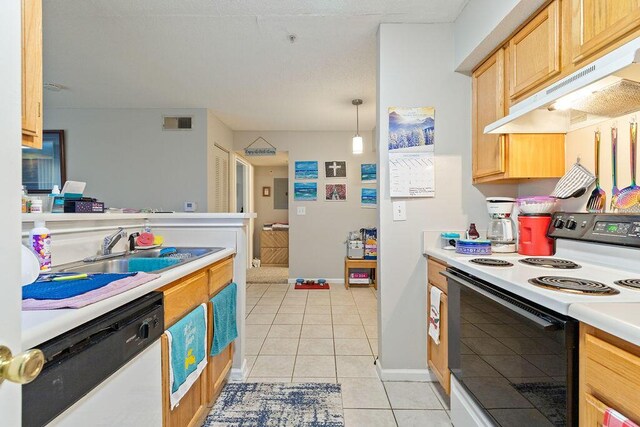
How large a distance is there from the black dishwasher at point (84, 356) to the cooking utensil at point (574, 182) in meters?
2.01

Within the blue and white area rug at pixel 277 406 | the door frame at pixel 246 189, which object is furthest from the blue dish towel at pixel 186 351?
the door frame at pixel 246 189

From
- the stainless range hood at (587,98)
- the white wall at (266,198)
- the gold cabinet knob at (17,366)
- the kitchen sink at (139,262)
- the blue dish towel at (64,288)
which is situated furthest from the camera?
the white wall at (266,198)

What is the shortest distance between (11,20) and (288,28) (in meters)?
2.05

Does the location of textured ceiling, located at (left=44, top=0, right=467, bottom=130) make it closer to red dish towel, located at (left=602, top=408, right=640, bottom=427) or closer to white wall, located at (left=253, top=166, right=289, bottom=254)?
red dish towel, located at (left=602, top=408, right=640, bottom=427)

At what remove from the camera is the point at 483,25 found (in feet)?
5.87

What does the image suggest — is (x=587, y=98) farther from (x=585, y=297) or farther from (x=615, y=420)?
(x=615, y=420)

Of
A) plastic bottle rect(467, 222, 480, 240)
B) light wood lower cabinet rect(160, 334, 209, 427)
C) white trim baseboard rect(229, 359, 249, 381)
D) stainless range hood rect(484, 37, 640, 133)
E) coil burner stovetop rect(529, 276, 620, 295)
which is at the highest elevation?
stainless range hood rect(484, 37, 640, 133)

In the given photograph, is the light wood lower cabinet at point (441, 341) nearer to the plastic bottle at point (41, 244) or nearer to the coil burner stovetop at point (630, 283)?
the coil burner stovetop at point (630, 283)

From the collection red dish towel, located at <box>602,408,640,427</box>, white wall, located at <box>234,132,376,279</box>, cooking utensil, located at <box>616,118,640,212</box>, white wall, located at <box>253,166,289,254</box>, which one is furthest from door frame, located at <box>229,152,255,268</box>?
red dish towel, located at <box>602,408,640,427</box>

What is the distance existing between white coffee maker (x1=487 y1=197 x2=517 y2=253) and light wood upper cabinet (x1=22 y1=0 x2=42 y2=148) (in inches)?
88.0

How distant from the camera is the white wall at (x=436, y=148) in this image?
83.7 inches

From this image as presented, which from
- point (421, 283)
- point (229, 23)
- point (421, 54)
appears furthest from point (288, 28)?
point (421, 283)

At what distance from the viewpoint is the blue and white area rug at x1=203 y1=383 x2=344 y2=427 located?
1664mm

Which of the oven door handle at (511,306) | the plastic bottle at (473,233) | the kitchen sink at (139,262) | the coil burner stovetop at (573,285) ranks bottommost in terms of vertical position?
the oven door handle at (511,306)
